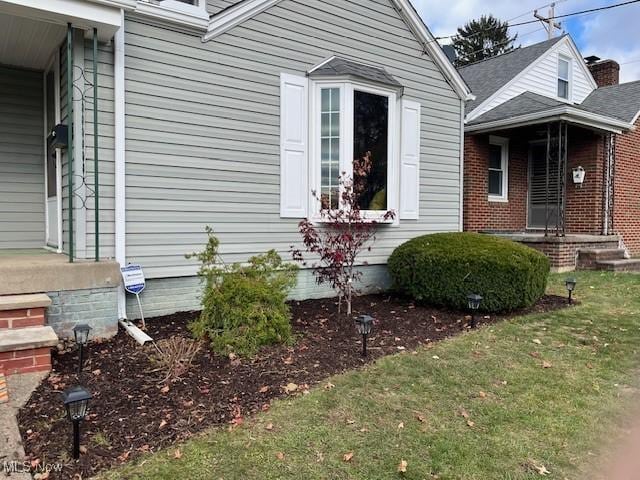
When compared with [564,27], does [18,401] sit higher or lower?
lower

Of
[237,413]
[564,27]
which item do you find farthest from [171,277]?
[564,27]

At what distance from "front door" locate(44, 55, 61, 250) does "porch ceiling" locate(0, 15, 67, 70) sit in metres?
0.17

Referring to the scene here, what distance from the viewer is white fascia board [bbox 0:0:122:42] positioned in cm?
401

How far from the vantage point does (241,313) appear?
417 centimetres

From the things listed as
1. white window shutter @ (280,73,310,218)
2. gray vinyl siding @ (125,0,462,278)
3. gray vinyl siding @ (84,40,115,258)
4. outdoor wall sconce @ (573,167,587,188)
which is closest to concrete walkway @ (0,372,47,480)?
gray vinyl siding @ (84,40,115,258)

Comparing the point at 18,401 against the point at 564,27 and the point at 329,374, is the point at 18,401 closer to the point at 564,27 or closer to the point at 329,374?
the point at 329,374

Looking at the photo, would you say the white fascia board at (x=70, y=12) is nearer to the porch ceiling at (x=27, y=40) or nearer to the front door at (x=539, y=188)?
the porch ceiling at (x=27, y=40)

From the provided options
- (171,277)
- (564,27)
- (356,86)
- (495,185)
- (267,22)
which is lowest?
(171,277)

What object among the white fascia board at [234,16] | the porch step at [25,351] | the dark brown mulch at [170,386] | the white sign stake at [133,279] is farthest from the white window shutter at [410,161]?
the porch step at [25,351]

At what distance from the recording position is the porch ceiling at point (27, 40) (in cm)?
453

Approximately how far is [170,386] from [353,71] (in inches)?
189

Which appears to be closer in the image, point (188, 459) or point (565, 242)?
point (188, 459)

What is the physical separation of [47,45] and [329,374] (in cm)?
465

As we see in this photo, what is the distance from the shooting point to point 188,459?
101 inches
